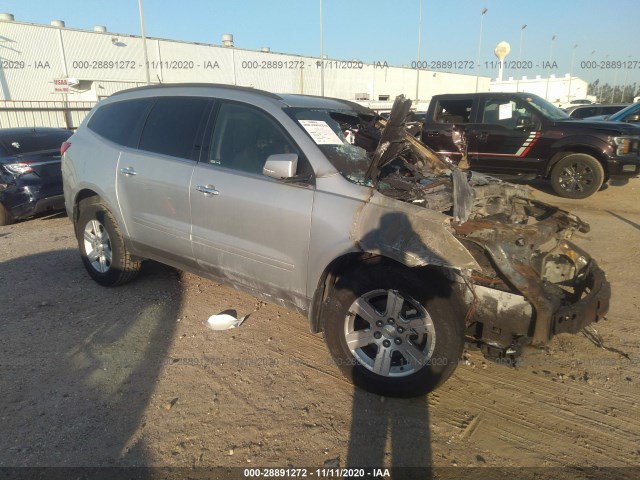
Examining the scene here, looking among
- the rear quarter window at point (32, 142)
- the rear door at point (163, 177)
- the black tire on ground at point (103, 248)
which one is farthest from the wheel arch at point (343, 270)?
the rear quarter window at point (32, 142)

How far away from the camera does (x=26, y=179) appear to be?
23.1ft

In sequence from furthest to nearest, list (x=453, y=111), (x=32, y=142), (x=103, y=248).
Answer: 1. (x=453, y=111)
2. (x=32, y=142)
3. (x=103, y=248)

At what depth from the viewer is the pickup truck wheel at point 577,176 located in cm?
817

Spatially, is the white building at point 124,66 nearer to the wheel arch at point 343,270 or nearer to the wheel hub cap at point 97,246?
the wheel hub cap at point 97,246

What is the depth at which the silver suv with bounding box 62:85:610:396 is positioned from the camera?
8.77 ft

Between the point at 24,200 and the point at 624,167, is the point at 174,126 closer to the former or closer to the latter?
the point at 24,200

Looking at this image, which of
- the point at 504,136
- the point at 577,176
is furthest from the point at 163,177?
the point at 577,176

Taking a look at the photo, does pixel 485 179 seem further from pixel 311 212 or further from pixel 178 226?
pixel 178 226

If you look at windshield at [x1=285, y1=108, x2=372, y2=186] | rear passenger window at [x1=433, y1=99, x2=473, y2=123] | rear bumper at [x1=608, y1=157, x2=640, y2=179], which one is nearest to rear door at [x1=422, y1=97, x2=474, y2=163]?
rear passenger window at [x1=433, y1=99, x2=473, y2=123]

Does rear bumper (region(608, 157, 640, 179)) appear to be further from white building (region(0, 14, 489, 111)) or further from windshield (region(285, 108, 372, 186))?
white building (region(0, 14, 489, 111))

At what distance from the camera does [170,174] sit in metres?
3.70

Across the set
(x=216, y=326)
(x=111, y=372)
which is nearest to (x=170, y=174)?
(x=216, y=326)

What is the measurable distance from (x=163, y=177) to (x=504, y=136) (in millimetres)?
7124

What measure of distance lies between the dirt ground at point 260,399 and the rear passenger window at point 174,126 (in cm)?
143
